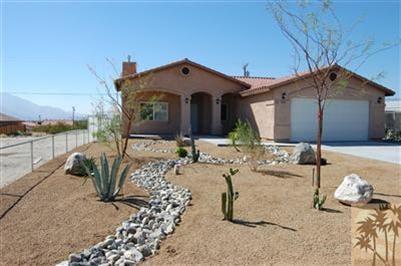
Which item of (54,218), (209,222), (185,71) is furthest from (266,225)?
(185,71)

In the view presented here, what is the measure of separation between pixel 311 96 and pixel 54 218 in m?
17.5

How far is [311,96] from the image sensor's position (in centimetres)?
2056

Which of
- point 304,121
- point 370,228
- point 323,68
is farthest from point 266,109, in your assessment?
point 370,228

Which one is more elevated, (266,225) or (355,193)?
(355,193)

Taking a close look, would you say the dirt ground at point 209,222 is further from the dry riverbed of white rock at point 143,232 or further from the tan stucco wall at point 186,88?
the tan stucco wall at point 186,88

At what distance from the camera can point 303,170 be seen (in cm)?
1089

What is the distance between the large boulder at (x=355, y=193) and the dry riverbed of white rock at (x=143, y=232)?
10.0 feet

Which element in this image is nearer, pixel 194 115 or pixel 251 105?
pixel 251 105

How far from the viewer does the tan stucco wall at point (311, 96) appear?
65.2 ft

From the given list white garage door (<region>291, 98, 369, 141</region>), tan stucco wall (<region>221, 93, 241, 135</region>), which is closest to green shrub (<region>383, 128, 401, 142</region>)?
white garage door (<region>291, 98, 369, 141</region>)

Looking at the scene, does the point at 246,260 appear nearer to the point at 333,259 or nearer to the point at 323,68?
the point at 333,259

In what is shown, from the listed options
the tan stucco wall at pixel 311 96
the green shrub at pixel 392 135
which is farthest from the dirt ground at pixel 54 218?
the green shrub at pixel 392 135

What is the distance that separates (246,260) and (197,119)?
74.2 feet

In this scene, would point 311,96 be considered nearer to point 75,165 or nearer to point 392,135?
point 392,135
